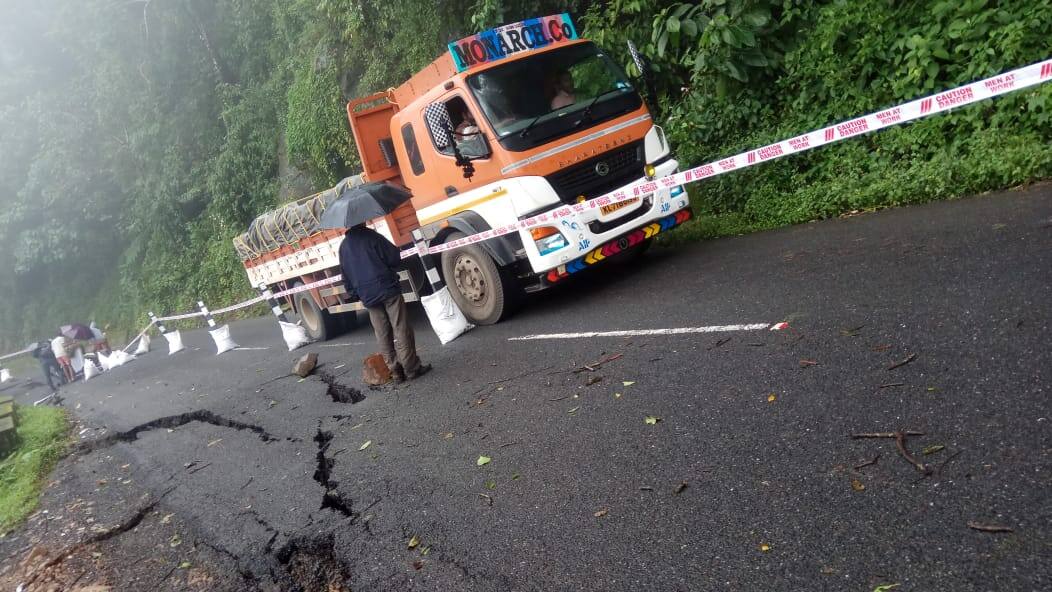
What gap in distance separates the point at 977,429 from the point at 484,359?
4.46m

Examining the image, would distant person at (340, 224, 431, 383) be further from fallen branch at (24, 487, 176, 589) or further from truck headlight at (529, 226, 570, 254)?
fallen branch at (24, 487, 176, 589)

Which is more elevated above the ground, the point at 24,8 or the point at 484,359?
the point at 24,8

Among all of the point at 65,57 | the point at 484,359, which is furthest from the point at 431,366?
the point at 65,57

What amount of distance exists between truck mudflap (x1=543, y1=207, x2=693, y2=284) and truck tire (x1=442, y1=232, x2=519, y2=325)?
70cm

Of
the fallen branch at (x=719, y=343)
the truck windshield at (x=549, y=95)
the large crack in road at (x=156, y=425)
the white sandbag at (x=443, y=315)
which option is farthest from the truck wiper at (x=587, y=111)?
the large crack in road at (x=156, y=425)

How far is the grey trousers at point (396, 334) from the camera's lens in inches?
278

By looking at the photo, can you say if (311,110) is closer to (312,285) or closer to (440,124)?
(312,285)

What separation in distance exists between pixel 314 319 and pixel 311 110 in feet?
32.1

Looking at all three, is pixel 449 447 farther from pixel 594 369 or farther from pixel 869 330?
pixel 869 330

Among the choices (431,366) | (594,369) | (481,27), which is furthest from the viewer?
(481,27)

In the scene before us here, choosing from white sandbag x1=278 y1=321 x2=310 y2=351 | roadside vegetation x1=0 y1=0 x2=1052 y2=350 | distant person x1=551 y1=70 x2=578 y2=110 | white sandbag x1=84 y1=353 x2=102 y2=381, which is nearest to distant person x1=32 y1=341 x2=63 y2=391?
white sandbag x1=84 y1=353 x2=102 y2=381

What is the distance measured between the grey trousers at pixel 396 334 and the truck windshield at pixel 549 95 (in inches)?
76.7

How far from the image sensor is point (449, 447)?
195 inches

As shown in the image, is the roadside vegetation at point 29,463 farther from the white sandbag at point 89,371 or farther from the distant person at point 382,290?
the white sandbag at point 89,371
